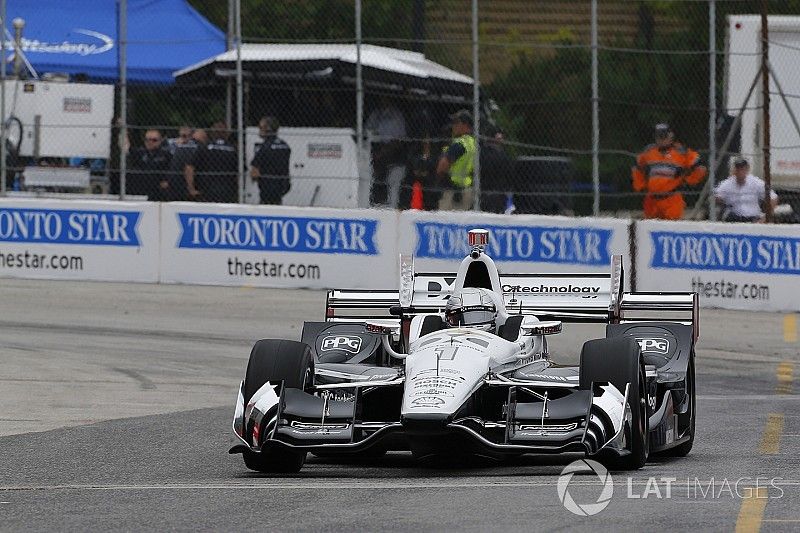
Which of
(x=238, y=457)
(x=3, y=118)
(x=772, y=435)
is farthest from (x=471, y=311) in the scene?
(x=3, y=118)

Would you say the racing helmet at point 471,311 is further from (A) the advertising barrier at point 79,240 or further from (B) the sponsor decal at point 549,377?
(A) the advertising barrier at point 79,240

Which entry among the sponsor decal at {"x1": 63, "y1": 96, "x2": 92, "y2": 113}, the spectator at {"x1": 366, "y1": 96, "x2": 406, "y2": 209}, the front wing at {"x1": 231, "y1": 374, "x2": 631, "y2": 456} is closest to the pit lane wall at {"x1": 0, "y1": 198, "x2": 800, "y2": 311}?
the spectator at {"x1": 366, "y1": 96, "x2": 406, "y2": 209}

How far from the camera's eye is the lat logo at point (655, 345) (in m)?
10.8

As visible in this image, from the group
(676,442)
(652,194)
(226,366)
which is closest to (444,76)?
(652,194)

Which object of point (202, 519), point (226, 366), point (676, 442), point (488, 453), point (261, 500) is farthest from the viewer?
point (226, 366)

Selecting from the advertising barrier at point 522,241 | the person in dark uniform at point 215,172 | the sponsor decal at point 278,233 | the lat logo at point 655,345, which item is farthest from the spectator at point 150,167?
the lat logo at point 655,345

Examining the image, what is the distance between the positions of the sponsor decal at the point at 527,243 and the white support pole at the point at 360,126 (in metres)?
1.40

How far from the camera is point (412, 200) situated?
72.3 ft

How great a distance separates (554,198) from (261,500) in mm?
14343

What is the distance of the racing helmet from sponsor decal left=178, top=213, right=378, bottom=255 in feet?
32.9

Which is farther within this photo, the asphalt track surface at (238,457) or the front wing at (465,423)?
the front wing at (465,423)

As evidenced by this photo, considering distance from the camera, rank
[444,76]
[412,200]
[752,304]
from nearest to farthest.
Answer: [752,304], [412,200], [444,76]

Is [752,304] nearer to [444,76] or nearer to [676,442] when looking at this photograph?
[444,76]

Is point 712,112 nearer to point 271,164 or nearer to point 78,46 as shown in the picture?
point 271,164
